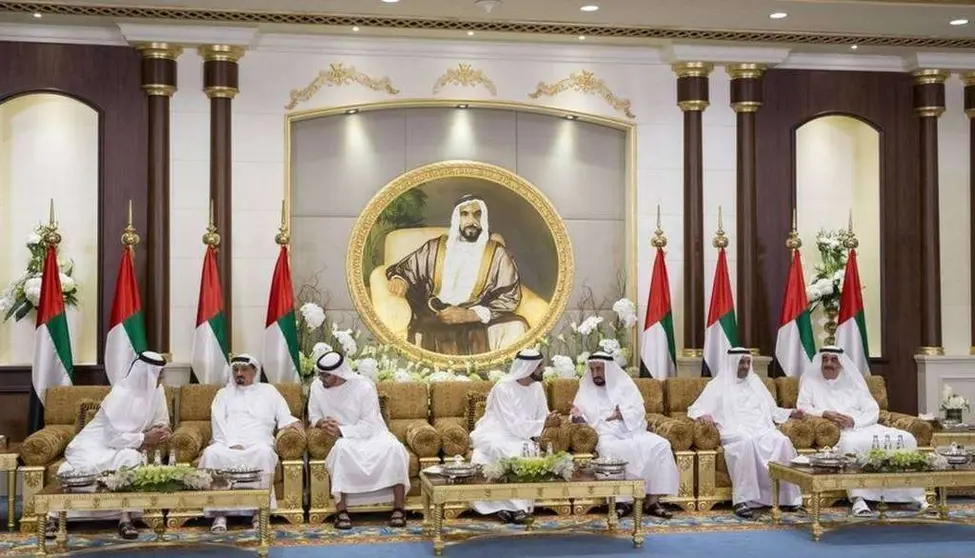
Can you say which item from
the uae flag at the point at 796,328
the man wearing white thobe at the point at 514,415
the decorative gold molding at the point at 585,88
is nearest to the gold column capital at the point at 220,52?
the decorative gold molding at the point at 585,88

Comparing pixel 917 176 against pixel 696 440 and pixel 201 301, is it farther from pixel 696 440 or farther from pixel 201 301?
pixel 201 301

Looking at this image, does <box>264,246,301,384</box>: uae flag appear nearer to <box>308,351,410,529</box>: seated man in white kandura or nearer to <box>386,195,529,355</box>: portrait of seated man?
<box>308,351,410,529</box>: seated man in white kandura

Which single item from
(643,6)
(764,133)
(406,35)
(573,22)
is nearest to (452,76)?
(406,35)

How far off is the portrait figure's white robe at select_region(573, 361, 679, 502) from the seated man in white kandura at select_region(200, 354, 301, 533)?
8.05 ft

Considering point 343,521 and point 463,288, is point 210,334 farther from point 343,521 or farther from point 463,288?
point 463,288

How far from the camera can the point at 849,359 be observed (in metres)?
11.8

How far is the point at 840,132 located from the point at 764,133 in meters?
1.02

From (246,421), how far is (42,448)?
1547mm

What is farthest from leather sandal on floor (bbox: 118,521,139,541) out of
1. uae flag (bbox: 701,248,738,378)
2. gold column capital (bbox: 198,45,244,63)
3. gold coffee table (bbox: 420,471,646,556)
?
uae flag (bbox: 701,248,738,378)

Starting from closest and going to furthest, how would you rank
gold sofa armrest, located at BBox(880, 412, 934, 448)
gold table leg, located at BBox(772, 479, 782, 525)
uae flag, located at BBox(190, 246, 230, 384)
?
gold table leg, located at BBox(772, 479, 782, 525)
gold sofa armrest, located at BBox(880, 412, 934, 448)
uae flag, located at BBox(190, 246, 230, 384)

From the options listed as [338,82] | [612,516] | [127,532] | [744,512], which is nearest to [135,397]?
[127,532]

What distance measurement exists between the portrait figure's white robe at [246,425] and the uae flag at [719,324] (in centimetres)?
392

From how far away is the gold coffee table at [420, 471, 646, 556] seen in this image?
28.6 feet

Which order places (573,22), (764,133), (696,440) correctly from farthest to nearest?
(764,133) < (573,22) < (696,440)
